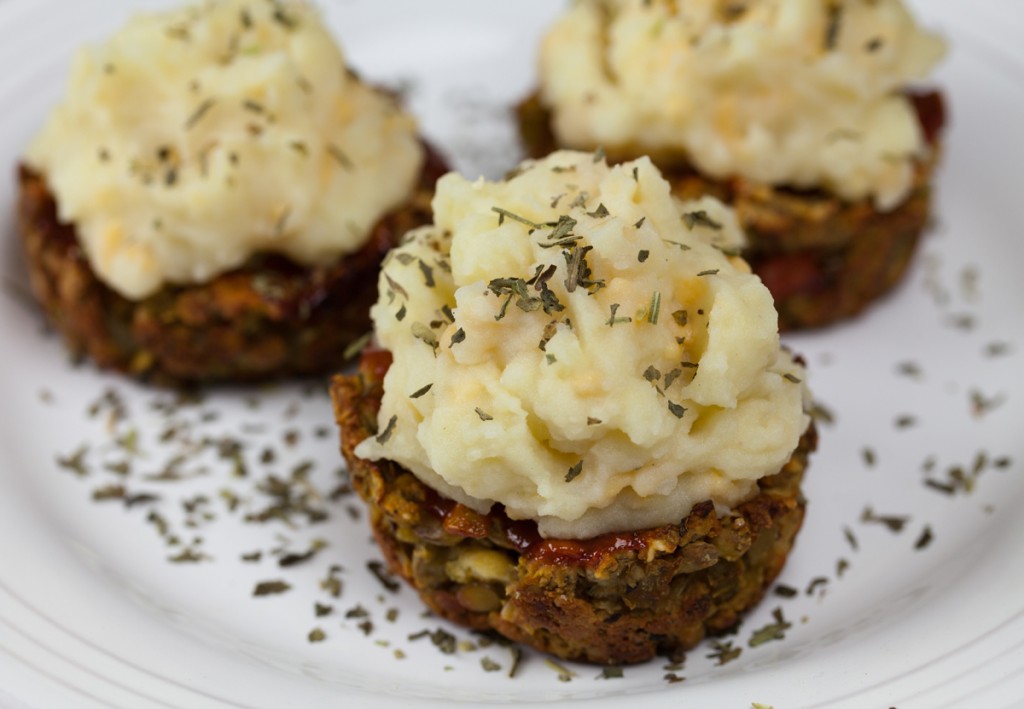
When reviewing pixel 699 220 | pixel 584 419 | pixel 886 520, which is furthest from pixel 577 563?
pixel 886 520

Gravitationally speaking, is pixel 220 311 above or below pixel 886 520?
above

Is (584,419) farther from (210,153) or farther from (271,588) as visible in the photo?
(210,153)

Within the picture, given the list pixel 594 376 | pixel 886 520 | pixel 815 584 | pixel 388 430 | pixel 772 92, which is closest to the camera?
pixel 594 376

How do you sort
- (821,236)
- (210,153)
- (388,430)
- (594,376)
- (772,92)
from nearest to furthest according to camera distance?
(594,376)
(388,430)
(210,153)
(772,92)
(821,236)

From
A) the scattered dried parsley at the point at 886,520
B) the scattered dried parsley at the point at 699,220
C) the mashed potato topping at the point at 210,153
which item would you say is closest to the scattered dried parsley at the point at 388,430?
the scattered dried parsley at the point at 699,220

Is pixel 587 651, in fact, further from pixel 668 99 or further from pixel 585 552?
pixel 668 99

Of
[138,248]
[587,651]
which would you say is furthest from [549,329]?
[138,248]
